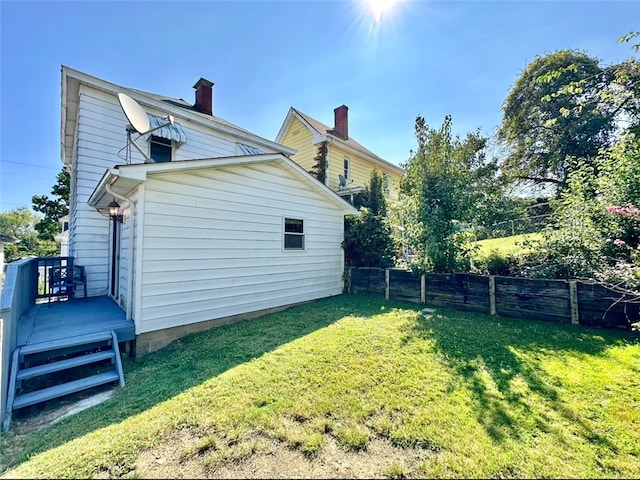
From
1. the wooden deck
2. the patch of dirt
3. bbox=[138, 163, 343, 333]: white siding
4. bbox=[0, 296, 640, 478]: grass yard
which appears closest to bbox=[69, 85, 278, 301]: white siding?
the wooden deck

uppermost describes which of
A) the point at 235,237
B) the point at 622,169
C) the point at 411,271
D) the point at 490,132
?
the point at 490,132

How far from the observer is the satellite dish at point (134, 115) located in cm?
496

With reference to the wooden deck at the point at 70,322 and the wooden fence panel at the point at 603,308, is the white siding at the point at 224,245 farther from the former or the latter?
the wooden fence panel at the point at 603,308

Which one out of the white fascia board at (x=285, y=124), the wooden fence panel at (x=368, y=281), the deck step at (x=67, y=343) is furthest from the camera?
the white fascia board at (x=285, y=124)

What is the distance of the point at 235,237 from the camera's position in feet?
19.5

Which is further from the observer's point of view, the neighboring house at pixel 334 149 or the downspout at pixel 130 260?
the neighboring house at pixel 334 149

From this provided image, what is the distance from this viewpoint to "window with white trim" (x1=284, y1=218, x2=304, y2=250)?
707cm

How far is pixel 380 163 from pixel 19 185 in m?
45.4

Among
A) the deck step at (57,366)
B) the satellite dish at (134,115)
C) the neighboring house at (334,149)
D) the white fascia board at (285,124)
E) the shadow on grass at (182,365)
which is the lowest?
the shadow on grass at (182,365)

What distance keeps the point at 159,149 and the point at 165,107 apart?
136cm

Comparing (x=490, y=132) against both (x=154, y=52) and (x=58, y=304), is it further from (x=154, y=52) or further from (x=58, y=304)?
(x=58, y=304)

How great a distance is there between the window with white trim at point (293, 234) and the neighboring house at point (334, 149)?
5487 millimetres

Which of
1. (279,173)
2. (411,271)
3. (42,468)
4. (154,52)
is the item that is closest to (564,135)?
(411,271)

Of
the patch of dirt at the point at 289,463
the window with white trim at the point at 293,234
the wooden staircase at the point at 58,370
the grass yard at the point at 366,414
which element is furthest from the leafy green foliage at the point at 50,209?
the patch of dirt at the point at 289,463
